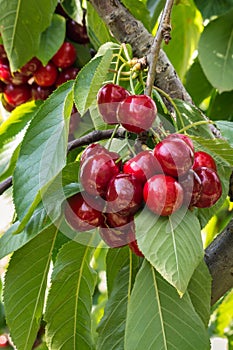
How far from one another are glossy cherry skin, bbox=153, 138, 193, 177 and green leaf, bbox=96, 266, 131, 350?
11.2 inches

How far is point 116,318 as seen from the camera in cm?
105

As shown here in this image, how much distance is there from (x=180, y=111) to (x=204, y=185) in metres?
0.25

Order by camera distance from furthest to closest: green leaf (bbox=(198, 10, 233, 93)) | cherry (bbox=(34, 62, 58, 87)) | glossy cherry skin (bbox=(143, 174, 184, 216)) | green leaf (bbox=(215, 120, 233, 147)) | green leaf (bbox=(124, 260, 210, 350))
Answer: cherry (bbox=(34, 62, 58, 87)) → green leaf (bbox=(198, 10, 233, 93)) → green leaf (bbox=(215, 120, 233, 147)) → green leaf (bbox=(124, 260, 210, 350)) → glossy cherry skin (bbox=(143, 174, 184, 216))

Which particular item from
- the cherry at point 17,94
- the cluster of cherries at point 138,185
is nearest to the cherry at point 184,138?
the cluster of cherries at point 138,185

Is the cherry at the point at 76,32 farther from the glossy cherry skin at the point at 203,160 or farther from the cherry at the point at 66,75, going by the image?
the glossy cherry skin at the point at 203,160

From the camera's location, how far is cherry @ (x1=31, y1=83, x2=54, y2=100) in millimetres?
1738

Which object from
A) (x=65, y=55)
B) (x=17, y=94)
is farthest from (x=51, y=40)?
(x=17, y=94)

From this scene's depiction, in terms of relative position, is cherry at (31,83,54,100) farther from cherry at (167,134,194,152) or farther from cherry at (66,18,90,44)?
cherry at (167,134,194,152)

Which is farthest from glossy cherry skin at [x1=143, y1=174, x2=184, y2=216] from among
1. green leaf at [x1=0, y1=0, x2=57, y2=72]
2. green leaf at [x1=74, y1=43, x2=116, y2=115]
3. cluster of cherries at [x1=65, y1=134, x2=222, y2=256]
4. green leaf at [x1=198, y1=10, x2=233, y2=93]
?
green leaf at [x1=198, y1=10, x2=233, y2=93]

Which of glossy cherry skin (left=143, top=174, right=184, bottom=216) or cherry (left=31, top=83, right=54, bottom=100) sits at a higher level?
glossy cherry skin (left=143, top=174, right=184, bottom=216)

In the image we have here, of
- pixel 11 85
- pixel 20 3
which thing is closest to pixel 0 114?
pixel 11 85

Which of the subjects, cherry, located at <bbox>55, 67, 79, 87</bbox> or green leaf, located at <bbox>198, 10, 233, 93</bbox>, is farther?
cherry, located at <bbox>55, 67, 79, 87</bbox>

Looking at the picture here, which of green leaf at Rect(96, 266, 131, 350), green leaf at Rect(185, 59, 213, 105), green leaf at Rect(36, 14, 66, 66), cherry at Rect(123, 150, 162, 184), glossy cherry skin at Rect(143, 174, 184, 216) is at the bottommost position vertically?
green leaf at Rect(185, 59, 213, 105)

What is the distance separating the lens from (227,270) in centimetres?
111
